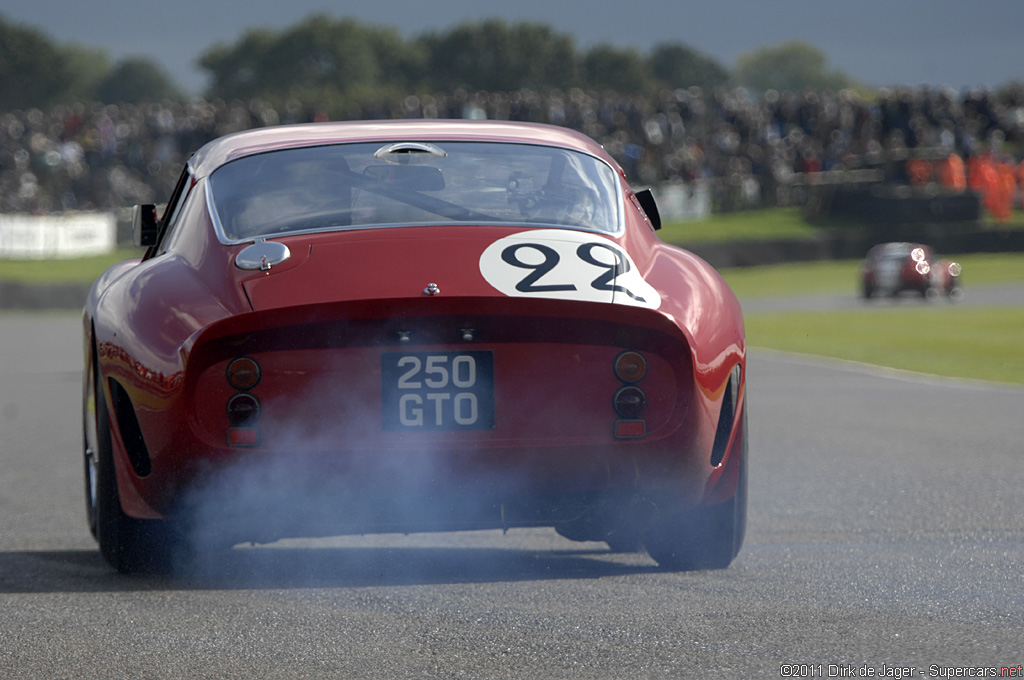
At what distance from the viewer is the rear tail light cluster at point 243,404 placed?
4074 mm

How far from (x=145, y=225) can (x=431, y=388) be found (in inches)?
81.3

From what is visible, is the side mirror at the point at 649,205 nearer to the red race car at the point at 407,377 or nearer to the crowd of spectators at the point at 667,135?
the red race car at the point at 407,377

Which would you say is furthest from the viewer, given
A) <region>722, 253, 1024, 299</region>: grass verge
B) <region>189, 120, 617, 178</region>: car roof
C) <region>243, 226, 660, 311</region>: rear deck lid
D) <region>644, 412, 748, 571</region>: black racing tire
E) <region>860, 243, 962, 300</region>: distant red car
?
<region>722, 253, 1024, 299</region>: grass verge

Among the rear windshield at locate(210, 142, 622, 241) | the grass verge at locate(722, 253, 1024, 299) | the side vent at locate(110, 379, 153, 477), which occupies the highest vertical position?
the rear windshield at locate(210, 142, 622, 241)

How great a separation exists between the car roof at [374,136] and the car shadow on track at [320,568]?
1266mm

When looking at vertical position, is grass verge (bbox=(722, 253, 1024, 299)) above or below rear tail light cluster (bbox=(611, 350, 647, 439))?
below

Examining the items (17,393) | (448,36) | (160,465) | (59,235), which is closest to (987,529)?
(160,465)

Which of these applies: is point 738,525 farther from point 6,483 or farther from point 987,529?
point 6,483

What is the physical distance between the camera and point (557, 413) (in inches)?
164

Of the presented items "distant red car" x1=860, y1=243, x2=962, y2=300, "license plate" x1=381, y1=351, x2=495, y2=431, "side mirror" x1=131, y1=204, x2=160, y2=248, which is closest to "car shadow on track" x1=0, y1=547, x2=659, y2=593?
"license plate" x1=381, y1=351, x2=495, y2=431

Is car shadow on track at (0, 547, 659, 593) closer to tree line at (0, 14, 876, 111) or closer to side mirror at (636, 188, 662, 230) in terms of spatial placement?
side mirror at (636, 188, 662, 230)

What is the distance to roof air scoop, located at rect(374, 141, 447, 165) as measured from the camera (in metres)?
4.76

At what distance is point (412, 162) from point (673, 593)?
155cm

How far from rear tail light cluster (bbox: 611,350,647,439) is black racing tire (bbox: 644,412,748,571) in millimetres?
496
